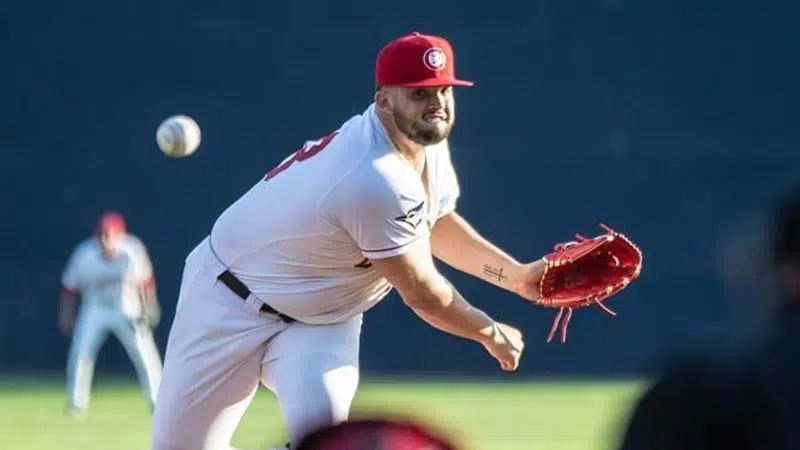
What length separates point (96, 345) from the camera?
606 inches

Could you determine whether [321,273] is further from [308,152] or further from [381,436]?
A: [381,436]

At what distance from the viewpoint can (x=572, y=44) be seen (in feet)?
62.6

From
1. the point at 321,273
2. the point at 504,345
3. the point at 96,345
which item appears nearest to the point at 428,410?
the point at 504,345

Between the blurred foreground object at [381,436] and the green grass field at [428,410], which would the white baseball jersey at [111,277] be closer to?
the green grass field at [428,410]

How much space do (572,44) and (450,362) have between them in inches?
145

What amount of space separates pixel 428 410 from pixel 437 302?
434 centimetres

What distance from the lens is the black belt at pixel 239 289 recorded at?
5.73m

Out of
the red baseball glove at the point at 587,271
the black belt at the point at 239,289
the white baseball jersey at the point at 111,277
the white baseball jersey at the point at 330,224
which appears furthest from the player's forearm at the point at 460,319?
the white baseball jersey at the point at 111,277

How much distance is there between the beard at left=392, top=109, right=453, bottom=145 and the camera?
5598mm

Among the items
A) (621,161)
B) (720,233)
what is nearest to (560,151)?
(621,161)

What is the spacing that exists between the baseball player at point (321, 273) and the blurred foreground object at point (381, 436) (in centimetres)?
294

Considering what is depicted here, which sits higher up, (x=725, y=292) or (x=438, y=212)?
(x=725, y=292)

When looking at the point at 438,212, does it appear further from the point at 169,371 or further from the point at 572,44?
the point at 572,44

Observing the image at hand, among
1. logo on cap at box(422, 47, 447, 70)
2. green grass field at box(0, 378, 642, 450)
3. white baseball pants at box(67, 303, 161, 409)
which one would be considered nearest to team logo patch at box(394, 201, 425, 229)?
logo on cap at box(422, 47, 447, 70)
